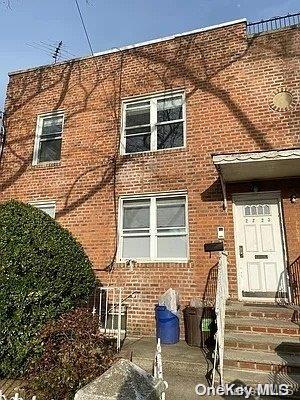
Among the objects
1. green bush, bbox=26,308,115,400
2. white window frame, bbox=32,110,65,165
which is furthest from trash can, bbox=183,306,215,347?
white window frame, bbox=32,110,65,165

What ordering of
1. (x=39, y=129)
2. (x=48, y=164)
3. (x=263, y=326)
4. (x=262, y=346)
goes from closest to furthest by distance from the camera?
1. (x=262, y=346)
2. (x=263, y=326)
3. (x=48, y=164)
4. (x=39, y=129)

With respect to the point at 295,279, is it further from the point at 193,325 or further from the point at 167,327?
the point at 167,327

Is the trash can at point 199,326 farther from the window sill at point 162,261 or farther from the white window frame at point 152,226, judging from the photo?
the white window frame at point 152,226

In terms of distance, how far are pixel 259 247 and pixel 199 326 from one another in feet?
7.31

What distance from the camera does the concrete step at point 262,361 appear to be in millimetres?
4590

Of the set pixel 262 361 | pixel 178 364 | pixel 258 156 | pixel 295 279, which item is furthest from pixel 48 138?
pixel 262 361

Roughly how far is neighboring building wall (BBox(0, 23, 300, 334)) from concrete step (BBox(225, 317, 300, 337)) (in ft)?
4.43

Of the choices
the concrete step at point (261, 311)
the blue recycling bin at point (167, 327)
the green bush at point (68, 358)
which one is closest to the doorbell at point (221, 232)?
the concrete step at point (261, 311)

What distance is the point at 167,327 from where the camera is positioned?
639 cm

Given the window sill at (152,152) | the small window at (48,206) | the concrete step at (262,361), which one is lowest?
the concrete step at (262,361)

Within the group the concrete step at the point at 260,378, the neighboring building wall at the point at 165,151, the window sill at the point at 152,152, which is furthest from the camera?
the window sill at the point at 152,152

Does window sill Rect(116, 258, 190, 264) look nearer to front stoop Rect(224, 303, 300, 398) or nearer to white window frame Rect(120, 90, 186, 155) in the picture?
front stoop Rect(224, 303, 300, 398)

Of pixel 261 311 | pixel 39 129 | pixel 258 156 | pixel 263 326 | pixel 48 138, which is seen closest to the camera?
pixel 263 326

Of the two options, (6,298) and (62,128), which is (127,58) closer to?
(62,128)
